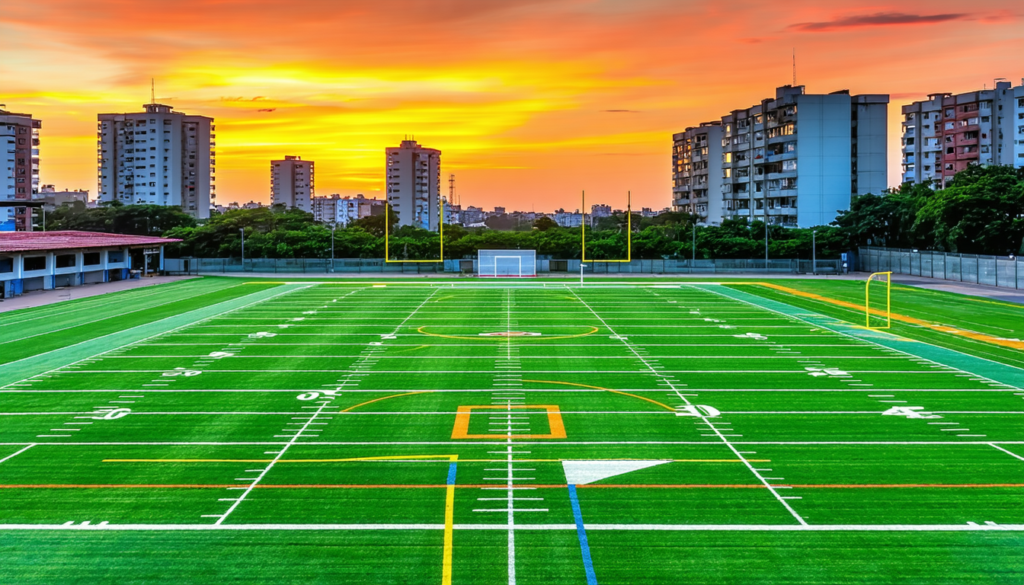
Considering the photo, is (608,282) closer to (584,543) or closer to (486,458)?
(486,458)

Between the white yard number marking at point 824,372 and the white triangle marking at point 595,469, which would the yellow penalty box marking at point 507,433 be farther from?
the white yard number marking at point 824,372

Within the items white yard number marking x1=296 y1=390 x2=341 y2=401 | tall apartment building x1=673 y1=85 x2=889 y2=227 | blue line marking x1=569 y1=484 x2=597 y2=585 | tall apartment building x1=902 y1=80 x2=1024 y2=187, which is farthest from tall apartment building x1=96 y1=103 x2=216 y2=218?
blue line marking x1=569 y1=484 x2=597 y2=585

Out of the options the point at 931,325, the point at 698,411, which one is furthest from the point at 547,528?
the point at 931,325

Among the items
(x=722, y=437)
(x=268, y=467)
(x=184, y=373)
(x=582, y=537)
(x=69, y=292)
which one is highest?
(x=69, y=292)

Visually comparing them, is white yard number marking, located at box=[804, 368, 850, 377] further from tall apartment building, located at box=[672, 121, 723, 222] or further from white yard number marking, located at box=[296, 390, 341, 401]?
tall apartment building, located at box=[672, 121, 723, 222]

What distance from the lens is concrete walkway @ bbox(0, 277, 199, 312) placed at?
5125 cm

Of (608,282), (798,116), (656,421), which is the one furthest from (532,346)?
(798,116)

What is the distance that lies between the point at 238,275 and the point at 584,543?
7469 centimetres

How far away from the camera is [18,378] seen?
86.8 feet

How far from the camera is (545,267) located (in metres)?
87.3

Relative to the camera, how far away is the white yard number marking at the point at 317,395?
77.2ft

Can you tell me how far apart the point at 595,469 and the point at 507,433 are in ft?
10.7

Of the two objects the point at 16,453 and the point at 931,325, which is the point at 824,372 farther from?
the point at 16,453

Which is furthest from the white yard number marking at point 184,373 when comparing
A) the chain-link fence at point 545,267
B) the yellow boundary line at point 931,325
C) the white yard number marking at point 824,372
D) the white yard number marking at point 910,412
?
the chain-link fence at point 545,267
